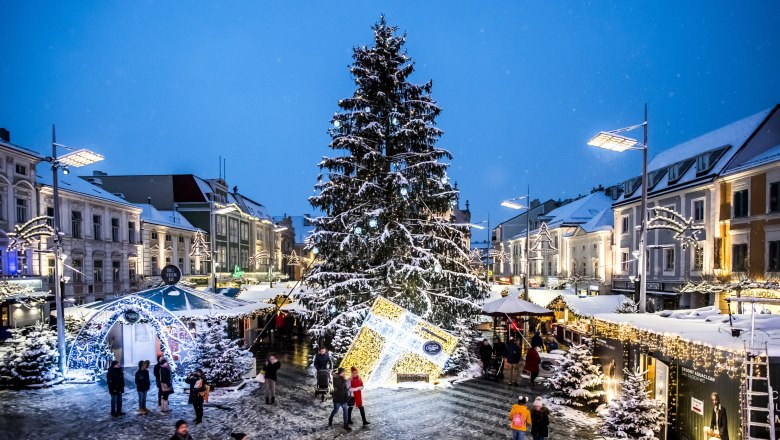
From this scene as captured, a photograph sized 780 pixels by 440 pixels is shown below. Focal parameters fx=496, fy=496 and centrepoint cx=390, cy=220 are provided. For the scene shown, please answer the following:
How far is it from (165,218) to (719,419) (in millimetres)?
54101

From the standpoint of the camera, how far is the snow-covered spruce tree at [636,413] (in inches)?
446

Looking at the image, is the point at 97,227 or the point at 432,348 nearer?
the point at 432,348

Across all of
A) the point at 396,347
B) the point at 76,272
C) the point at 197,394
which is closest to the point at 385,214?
the point at 396,347

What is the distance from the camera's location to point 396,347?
18125 mm

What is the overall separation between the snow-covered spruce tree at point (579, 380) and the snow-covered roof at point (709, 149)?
734 inches

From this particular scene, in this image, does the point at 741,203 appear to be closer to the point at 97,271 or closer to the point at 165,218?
the point at 97,271

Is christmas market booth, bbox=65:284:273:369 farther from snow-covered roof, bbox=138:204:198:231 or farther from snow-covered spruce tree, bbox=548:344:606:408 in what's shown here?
snow-covered roof, bbox=138:204:198:231

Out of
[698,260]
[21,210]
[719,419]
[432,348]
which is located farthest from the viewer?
[21,210]

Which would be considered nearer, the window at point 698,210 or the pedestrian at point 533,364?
the pedestrian at point 533,364

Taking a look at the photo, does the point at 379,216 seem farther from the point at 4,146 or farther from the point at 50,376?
the point at 4,146

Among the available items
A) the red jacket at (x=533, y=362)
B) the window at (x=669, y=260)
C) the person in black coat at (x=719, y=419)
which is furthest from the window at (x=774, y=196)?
the person in black coat at (x=719, y=419)

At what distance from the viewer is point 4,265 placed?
30469mm

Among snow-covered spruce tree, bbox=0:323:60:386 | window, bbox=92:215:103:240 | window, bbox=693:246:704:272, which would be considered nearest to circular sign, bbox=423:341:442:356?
snow-covered spruce tree, bbox=0:323:60:386

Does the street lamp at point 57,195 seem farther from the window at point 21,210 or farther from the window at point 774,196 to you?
the window at point 774,196
